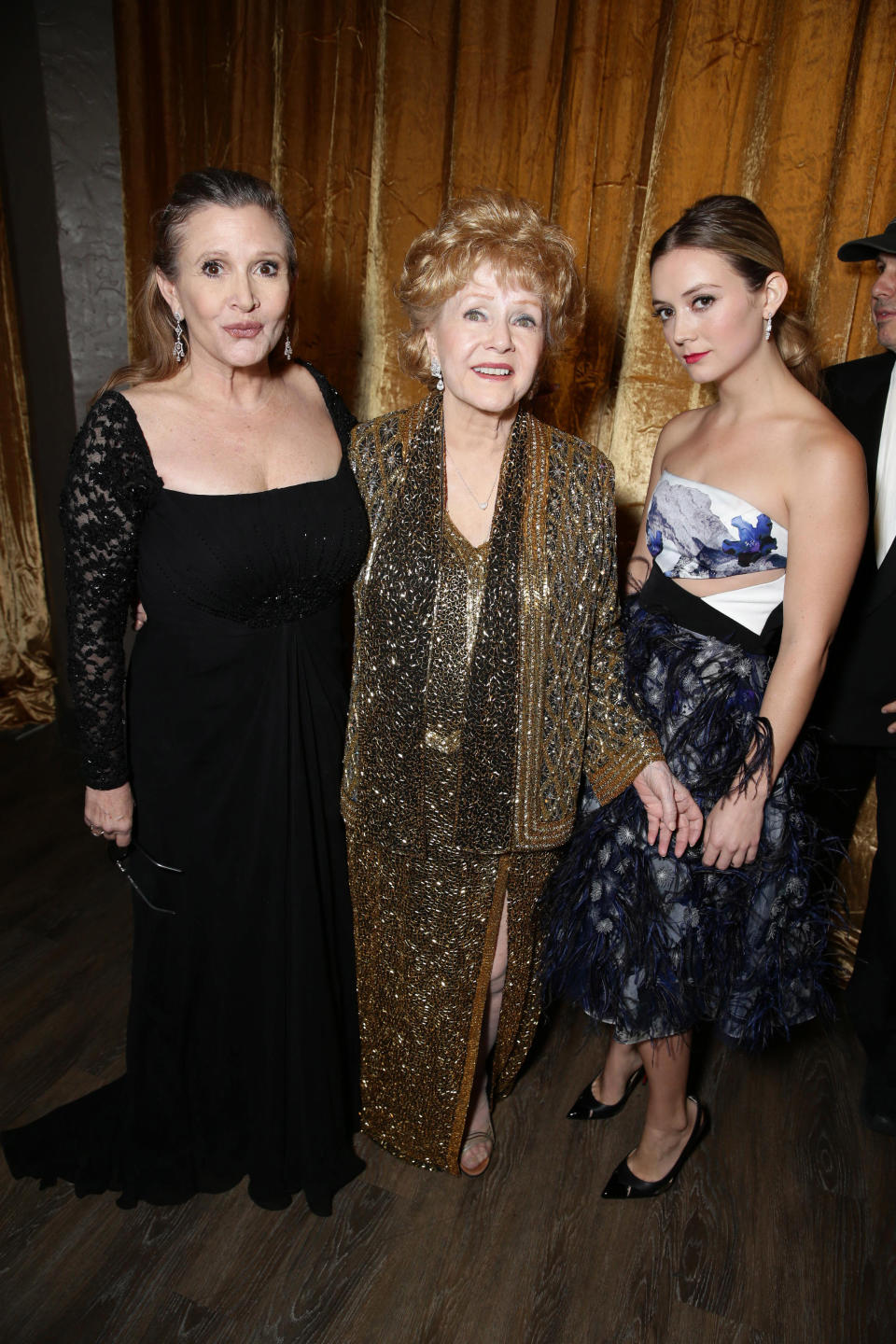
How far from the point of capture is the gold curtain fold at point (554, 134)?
2.10 m

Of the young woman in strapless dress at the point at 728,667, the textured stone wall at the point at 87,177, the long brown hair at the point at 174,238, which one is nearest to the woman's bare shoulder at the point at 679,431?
the young woman in strapless dress at the point at 728,667

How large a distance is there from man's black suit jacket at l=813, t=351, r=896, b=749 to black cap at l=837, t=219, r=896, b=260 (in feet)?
0.72

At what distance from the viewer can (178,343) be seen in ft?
5.33

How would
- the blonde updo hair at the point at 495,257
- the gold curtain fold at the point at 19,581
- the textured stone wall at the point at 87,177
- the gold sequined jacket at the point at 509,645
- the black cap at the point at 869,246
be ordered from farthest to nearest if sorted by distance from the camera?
the gold curtain fold at the point at 19,581
the textured stone wall at the point at 87,177
the black cap at the point at 869,246
the gold sequined jacket at the point at 509,645
the blonde updo hair at the point at 495,257

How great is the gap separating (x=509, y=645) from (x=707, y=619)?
16.8 inches

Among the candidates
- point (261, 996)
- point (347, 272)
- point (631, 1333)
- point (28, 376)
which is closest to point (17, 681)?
point (28, 376)

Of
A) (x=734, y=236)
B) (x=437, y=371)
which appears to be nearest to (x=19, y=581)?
(x=437, y=371)

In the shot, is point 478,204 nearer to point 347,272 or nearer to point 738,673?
point 738,673

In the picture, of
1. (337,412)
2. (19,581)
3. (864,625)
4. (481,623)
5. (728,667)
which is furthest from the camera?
(19,581)

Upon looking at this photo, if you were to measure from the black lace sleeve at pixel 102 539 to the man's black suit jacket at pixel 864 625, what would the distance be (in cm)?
150

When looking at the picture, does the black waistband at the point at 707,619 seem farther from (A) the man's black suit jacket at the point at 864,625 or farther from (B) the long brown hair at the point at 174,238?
(B) the long brown hair at the point at 174,238

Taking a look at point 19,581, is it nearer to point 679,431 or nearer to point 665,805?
point 679,431

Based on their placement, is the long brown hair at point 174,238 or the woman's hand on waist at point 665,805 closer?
the long brown hair at point 174,238

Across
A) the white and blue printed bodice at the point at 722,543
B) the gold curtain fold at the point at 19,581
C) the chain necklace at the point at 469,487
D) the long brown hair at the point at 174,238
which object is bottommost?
the gold curtain fold at the point at 19,581
